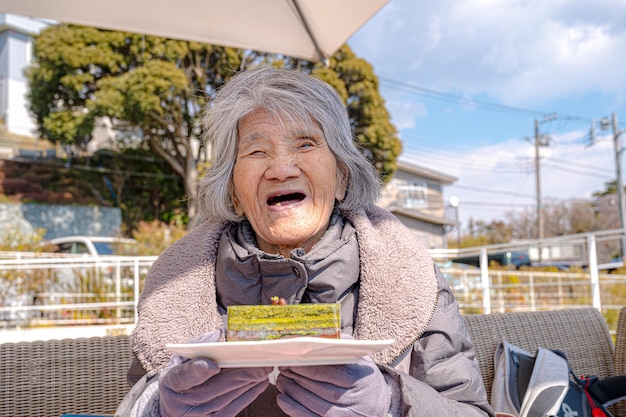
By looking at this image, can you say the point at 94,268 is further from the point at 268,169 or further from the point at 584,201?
the point at 584,201

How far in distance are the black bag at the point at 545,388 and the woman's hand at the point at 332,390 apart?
76 cm

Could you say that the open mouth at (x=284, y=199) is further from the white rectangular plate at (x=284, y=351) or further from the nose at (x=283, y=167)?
the white rectangular plate at (x=284, y=351)

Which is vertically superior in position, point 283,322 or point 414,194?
point 414,194

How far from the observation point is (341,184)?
1.58 meters

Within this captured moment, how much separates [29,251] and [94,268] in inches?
Answer: 132

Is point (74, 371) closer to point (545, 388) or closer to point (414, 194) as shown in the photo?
point (545, 388)

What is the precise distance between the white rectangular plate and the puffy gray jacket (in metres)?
0.27

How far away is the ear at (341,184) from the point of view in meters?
1.56

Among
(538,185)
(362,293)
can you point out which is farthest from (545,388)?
(538,185)

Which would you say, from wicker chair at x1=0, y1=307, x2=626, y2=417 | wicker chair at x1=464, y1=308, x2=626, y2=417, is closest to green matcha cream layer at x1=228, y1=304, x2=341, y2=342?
wicker chair at x1=0, y1=307, x2=626, y2=417

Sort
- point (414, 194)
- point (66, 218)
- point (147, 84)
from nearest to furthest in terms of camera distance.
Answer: point (147, 84) < point (66, 218) < point (414, 194)

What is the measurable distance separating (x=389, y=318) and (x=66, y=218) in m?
19.5

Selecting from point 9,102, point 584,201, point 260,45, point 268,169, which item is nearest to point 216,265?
point 268,169

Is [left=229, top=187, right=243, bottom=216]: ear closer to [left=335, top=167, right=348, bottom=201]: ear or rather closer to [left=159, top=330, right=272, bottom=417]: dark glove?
[left=335, top=167, right=348, bottom=201]: ear
